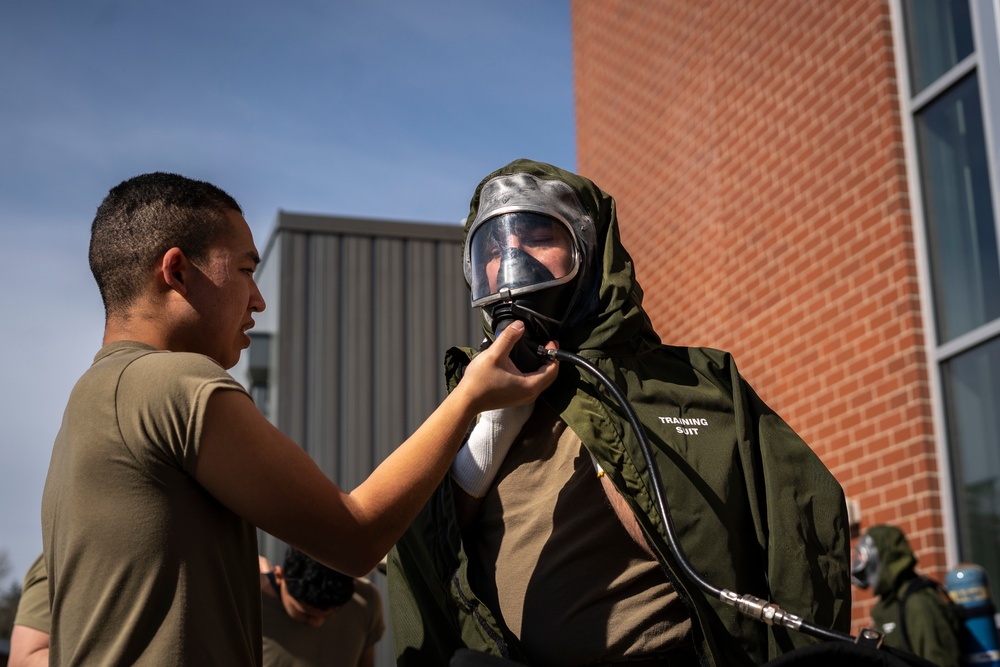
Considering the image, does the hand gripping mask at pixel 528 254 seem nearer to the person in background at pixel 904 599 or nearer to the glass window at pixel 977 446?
the person in background at pixel 904 599

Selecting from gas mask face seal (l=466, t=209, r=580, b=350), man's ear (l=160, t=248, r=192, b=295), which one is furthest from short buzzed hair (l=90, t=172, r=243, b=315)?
gas mask face seal (l=466, t=209, r=580, b=350)

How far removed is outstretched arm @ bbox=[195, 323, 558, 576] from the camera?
1.98 m

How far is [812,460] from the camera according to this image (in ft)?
8.28

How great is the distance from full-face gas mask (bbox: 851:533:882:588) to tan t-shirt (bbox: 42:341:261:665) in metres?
3.93

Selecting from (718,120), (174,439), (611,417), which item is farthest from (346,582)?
(718,120)

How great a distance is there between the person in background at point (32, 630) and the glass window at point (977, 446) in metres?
4.01

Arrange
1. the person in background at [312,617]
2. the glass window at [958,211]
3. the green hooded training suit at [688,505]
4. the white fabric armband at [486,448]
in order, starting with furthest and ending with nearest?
the glass window at [958,211], the person in background at [312,617], the white fabric armband at [486,448], the green hooded training suit at [688,505]

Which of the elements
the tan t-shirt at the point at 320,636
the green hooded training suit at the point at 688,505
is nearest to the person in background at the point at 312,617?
the tan t-shirt at the point at 320,636

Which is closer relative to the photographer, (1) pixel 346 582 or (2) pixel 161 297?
(2) pixel 161 297

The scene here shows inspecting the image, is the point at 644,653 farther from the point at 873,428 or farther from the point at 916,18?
the point at 916,18

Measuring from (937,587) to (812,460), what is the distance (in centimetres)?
313

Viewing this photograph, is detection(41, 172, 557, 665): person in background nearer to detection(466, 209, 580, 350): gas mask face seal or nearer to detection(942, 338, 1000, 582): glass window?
detection(466, 209, 580, 350): gas mask face seal

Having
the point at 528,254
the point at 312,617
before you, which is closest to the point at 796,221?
the point at 312,617

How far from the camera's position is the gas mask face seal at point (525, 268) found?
99.4 inches
